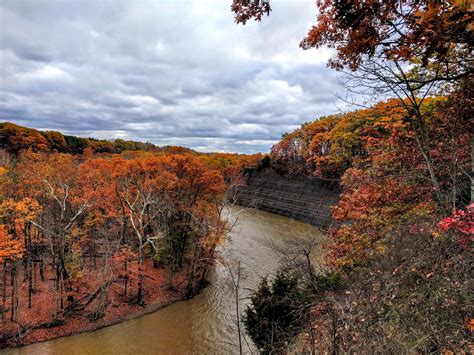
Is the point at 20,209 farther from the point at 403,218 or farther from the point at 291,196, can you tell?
the point at 291,196

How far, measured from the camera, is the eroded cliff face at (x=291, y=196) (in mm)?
34338

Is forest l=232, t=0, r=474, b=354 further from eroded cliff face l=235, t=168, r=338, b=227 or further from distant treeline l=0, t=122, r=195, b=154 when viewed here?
distant treeline l=0, t=122, r=195, b=154

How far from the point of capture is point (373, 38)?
11.9 ft

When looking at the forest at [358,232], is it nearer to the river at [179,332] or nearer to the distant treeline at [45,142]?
the river at [179,332]

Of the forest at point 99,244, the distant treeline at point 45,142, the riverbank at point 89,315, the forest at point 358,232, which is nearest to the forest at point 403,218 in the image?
the forest at point 358,232

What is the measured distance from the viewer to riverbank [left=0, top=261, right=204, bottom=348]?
12.2 meters

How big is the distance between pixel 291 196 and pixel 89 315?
31.3m

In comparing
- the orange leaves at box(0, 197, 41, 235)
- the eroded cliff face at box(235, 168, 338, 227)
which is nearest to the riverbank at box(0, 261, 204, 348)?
the orange leaves at box(0, 197, 41, 235)

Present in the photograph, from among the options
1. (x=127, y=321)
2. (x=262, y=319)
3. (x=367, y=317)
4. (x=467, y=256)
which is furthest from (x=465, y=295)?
(x=127, y=321)

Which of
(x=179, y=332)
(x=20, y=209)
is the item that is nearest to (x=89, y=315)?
(x=179, y=332)

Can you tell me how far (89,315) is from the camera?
13.8 meters

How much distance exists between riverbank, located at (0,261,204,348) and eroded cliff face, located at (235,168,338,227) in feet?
48.7

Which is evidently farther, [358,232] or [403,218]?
[358,232]

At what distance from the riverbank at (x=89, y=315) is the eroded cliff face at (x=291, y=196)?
14837mm
